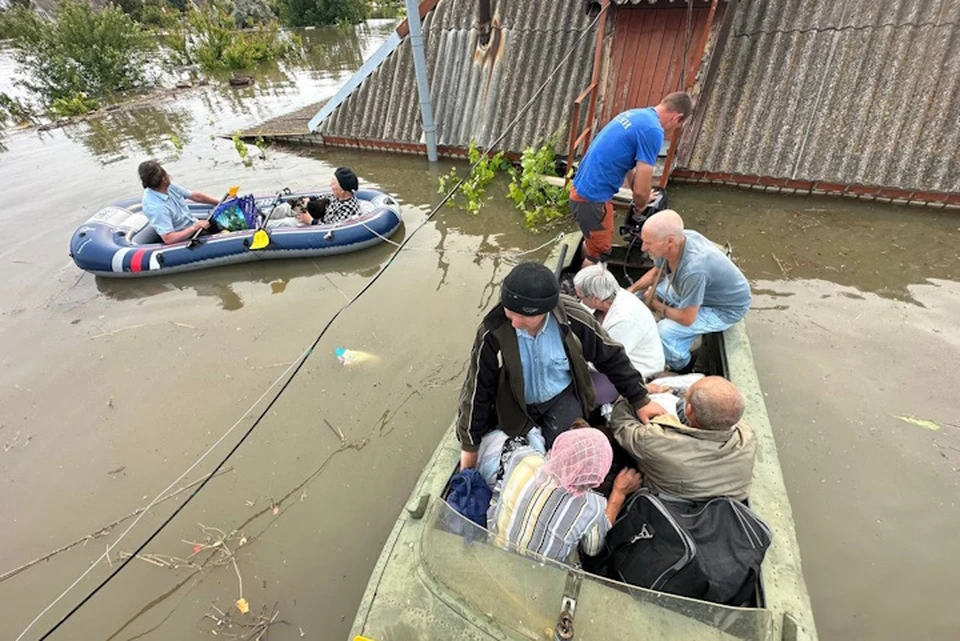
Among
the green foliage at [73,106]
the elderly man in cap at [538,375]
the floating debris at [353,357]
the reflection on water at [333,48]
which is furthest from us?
the reflection on water at [333,48]

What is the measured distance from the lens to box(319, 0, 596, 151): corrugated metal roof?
302 inches

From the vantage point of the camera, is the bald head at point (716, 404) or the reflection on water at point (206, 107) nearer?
the bald head at point (716, 404)

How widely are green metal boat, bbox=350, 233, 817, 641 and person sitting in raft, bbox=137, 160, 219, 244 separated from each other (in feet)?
18.9

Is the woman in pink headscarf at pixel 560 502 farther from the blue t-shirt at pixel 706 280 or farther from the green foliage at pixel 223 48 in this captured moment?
the green foliage at pixel 223 48

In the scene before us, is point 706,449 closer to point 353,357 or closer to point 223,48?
point 353,357

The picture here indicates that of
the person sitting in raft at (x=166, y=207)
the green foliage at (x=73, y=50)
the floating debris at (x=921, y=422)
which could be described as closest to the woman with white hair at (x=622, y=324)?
the floating debris at (x=921, y=422)

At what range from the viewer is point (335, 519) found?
132 inches

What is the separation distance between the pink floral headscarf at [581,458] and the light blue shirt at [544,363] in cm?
59

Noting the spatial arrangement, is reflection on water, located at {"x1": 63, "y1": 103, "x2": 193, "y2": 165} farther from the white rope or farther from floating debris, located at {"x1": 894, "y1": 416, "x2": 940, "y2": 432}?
floating debris, located at {"x1": 894, "y1": 416, "x2": 940, "y2": 432}

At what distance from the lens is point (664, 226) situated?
10.1 feet

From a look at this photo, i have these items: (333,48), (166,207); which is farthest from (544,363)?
(333,48)

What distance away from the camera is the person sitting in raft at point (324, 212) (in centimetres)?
639

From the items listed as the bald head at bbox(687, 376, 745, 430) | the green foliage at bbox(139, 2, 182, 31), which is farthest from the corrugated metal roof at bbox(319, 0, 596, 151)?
the green foliage at bbox(139, 2, 182, 31)

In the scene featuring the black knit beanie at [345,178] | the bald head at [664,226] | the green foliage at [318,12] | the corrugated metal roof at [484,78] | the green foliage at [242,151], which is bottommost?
the green foliage at [242,151]
